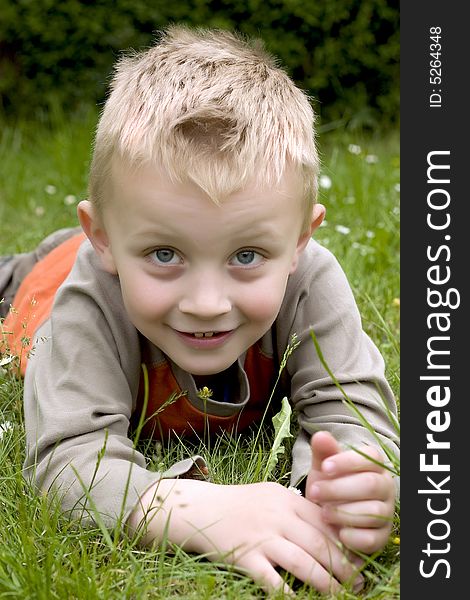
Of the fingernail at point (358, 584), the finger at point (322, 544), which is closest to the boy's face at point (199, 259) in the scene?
the finger at point (322, 544)

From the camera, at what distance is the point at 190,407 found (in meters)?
2.26

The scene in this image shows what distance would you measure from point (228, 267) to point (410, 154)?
0.42 meters

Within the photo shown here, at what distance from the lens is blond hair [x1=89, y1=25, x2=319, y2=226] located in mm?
1888

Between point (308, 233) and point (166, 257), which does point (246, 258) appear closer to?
point (166, 257)

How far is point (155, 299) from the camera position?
194 cm

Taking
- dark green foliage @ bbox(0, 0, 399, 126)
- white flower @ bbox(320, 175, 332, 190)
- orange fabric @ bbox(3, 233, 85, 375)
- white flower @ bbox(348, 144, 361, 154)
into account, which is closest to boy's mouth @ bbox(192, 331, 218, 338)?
orange fabric @ bbox(3, 233, 85, 375)

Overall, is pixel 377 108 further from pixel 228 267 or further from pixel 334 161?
pixel 228 267

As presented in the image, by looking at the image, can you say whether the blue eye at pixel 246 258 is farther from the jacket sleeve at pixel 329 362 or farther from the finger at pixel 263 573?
the finger at pixel 263 573

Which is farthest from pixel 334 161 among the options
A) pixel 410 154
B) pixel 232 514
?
pixel 232 514

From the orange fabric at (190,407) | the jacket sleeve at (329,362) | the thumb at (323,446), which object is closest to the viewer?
the thumb at (323,446)

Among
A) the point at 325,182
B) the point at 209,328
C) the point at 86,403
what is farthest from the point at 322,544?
the point at 325,182

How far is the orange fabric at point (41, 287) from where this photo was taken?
110 inches

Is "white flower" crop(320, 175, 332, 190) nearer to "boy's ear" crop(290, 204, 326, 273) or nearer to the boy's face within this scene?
"boy's ear" crop(290, 204, 326, 273)

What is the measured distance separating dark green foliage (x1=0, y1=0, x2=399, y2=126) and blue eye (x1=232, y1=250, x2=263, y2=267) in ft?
14.0
